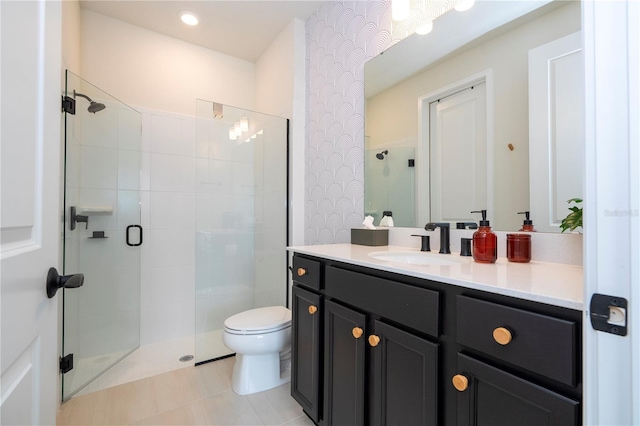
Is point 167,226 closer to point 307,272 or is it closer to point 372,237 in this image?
point 307,272

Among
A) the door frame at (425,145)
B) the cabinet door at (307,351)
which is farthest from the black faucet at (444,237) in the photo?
the cabinet door at (307,351)

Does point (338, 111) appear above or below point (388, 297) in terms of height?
above

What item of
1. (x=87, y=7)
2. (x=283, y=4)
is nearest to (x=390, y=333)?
(x=283, y=4)

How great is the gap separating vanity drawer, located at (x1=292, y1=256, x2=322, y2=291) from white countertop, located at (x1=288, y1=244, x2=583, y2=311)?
10.3 inches

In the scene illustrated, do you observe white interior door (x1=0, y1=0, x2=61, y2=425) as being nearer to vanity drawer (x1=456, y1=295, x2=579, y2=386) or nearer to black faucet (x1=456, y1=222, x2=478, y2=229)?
vanity drawer (x1=456, y1=295, x2=579, y2=386)

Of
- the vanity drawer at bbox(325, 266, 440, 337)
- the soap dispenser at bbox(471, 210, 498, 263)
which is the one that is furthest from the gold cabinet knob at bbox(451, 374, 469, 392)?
the soap dispenser at bbox(471, 210, 498, 263)

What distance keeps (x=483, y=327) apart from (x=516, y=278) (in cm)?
19

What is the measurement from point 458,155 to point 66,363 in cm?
253

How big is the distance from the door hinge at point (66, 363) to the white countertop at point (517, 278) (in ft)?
6.06

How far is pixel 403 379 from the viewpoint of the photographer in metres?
0.97

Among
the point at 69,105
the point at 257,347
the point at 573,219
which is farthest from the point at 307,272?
the point at 69,105

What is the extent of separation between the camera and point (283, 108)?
8.32 ft

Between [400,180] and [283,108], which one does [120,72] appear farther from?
[400,180]

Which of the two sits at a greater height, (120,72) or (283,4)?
(283,4)
